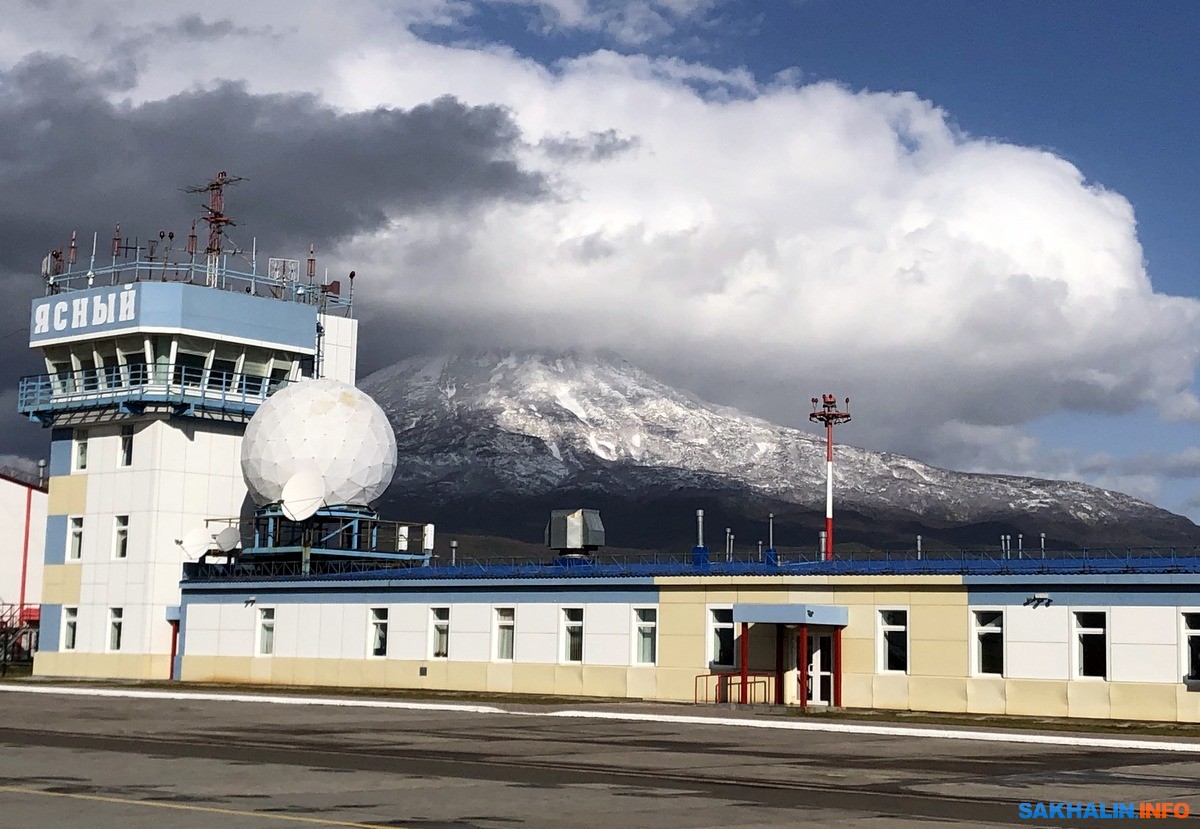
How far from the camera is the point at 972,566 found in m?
42.2

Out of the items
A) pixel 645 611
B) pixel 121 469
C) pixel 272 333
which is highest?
pixel 272 333

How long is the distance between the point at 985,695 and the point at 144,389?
3793cm

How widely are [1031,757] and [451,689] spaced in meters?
27.7

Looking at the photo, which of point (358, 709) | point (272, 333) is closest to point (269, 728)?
point (358, 709)

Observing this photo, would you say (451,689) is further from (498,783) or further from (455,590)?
(498,783)

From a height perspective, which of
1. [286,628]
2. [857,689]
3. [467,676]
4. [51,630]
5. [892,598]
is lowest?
[467,676]

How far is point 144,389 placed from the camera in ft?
209

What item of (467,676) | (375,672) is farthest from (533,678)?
(375,672)

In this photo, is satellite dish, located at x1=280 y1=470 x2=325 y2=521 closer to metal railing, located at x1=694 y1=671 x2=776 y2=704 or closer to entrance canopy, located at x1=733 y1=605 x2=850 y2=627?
metal railing, located at x1=694 y1=671 x2=776 y2=704

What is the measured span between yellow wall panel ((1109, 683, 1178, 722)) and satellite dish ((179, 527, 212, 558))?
38.8 metres

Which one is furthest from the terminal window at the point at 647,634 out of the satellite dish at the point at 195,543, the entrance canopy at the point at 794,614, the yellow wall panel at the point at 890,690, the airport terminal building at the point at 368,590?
the satellite dish at the point at 195,543

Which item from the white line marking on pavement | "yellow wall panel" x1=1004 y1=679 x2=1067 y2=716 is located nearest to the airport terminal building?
"yellow wall panel" x1=1004 y1=679 x2=1067 y2=716

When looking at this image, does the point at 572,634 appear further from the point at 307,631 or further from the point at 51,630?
the point at 51,630

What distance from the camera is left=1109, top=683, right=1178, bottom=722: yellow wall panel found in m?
38.4
